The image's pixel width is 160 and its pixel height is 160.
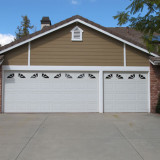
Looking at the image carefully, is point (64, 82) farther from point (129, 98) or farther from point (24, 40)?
point (129, 98)

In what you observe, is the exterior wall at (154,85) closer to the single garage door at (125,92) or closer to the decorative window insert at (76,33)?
the single garage door at (125,92)

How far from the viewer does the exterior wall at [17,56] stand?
9203mm

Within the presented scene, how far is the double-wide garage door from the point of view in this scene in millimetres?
9258

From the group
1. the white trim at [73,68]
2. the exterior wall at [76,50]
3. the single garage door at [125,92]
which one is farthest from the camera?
the single garage door at [125,92]

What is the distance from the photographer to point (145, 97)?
958 centimetres

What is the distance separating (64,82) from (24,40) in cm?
296

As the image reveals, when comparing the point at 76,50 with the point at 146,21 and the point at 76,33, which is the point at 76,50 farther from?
the point at 146,21

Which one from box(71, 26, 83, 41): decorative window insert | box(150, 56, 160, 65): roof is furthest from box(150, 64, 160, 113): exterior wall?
box(71, 26, 83, 41): decorative window insert

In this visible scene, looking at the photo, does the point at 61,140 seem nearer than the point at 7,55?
Yes

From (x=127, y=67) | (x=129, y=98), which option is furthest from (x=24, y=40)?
(x=129, y=98)

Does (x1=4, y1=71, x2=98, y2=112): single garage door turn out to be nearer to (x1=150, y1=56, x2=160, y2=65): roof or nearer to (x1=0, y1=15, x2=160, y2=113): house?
(x1=0, y1=15, x2=160, y2=113): house

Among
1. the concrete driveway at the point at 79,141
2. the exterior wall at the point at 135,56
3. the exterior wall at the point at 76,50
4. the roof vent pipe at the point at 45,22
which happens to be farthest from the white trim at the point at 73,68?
the roof vent pipe at the point at 45,22

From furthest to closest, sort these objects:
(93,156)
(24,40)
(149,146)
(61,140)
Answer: (24,40)
(61,140)
(149,146)
(93,156)

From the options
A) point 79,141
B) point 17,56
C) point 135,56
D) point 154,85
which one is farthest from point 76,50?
point 79,141
